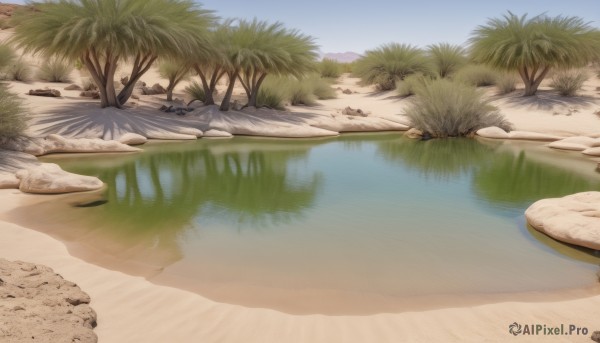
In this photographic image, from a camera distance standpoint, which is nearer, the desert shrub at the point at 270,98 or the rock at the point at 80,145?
the rock at the point at 80,145

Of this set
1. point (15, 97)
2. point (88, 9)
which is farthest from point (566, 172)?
point (88, 9)

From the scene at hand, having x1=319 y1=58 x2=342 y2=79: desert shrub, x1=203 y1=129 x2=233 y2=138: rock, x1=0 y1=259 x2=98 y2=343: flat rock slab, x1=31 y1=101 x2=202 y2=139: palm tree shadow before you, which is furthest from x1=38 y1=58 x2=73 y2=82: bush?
x1=0 y1=259 x2=98 y2=343: flat rock slab

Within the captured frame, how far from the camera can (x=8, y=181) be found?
737 centimetres

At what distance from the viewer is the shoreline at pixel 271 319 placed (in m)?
3.17

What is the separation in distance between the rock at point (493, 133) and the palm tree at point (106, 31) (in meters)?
9.47

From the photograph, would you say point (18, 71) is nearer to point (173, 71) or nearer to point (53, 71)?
point (53, 71)

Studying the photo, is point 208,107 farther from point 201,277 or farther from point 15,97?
point 201,277

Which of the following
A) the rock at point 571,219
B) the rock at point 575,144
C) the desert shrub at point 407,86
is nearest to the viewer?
the rock at point 571,219

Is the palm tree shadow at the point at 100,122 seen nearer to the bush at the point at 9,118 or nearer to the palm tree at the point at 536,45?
the bush at the point at 9,118

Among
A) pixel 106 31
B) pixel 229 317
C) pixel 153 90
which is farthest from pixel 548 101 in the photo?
pixel 229 317

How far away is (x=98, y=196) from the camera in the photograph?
7.21 meters

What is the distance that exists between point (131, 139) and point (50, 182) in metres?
5.59

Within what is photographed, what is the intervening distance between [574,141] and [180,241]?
11460mm

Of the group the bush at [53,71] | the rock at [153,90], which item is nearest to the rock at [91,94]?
the rock at [153,90]
